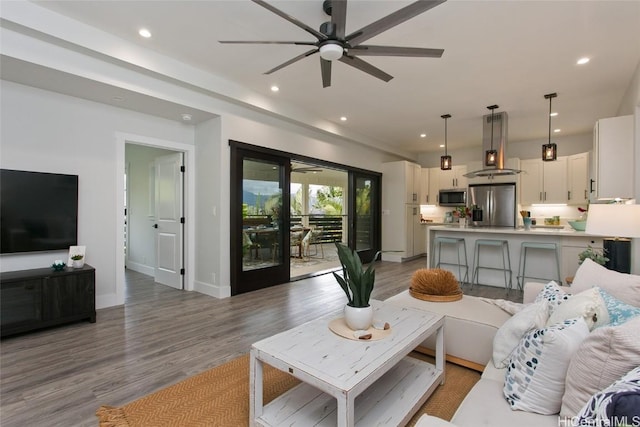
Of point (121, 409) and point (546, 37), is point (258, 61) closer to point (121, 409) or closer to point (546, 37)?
point (546, 37)

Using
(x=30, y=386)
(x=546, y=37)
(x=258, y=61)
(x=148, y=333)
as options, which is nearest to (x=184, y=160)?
(x=258, y=61)

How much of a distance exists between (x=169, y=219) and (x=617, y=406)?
5.20 metres

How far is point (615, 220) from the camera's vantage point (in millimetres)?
2451

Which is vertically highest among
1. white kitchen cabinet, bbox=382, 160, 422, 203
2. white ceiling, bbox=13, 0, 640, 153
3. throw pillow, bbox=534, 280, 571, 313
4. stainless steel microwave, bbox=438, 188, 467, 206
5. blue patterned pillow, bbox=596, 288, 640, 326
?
white ceiling, bbox=13, 0, 640, 153

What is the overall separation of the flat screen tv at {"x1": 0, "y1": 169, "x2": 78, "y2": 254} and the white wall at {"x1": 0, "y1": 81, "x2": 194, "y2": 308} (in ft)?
0.39

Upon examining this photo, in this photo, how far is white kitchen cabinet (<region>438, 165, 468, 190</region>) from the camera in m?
Answer: 7.84

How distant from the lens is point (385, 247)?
7750 millimetres

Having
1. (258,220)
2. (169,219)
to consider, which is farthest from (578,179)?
(169,219)

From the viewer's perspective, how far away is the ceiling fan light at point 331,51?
7.63ft

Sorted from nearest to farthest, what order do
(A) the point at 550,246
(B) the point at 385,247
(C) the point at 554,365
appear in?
(C) the point at 554,365 < (A) the point at 550,246 < (B) the point at 385,247

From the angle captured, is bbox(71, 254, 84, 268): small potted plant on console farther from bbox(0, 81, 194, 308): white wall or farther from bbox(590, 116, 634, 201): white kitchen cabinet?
bbox(590, 116, 634, 201): white kitchen cabinet

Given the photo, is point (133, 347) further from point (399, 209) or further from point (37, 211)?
point (399, 209)

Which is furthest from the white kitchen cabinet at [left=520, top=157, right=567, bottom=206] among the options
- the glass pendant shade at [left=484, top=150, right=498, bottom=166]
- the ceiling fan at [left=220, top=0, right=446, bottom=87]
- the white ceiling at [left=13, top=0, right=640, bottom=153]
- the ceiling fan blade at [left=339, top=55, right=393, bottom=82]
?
the ceiling fan at [left=220, top=0, right=446, bottom=87]

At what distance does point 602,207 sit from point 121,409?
3.84 meters
